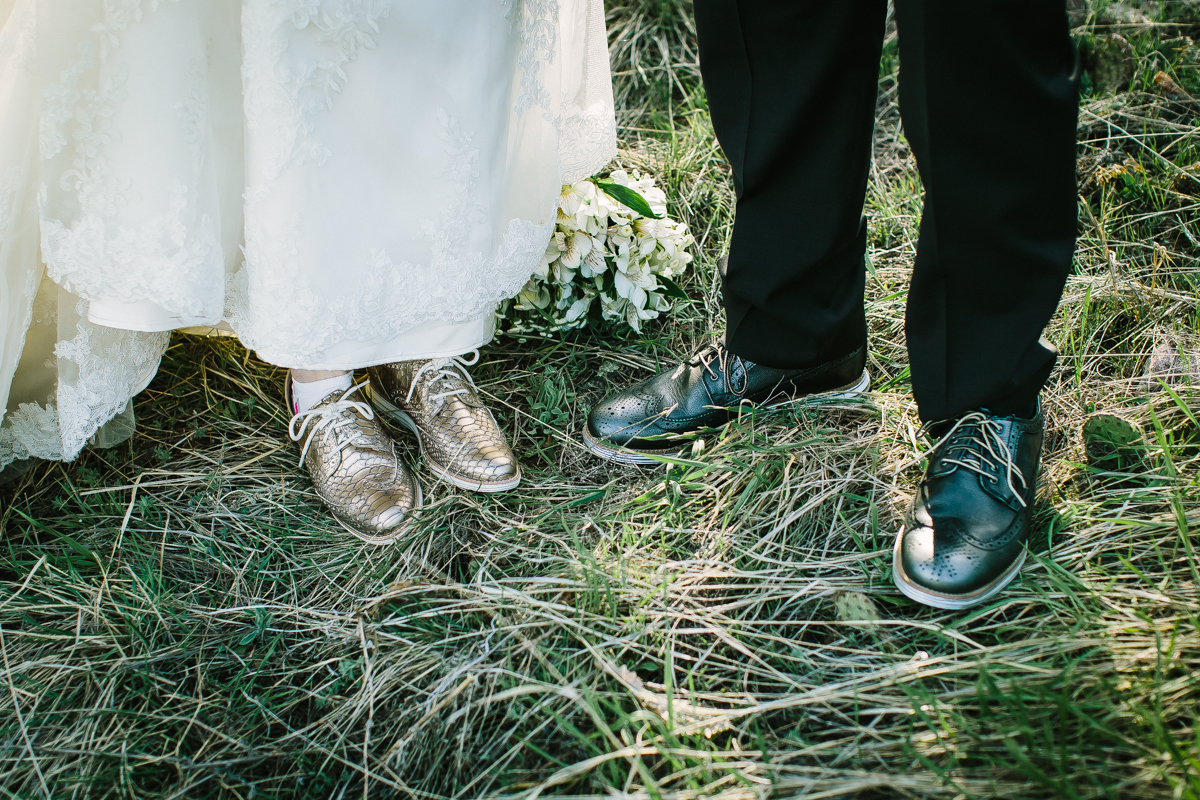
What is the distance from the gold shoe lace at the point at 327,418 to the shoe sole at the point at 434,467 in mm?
96

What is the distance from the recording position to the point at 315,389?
1289mm

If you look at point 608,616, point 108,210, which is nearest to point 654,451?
point 608,616

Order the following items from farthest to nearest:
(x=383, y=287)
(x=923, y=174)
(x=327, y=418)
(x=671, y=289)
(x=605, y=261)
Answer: (x=671, y=289)
(x=605, y=261)
(x=327, y=418)
(x=383, y=287)
(x=923, y=174)

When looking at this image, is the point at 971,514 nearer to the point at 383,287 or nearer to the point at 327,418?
the point at 383,287

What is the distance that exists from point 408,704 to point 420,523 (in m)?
0.34

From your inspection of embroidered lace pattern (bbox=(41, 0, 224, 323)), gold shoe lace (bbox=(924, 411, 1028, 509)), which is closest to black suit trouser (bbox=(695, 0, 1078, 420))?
gold shoe lace (bbox=(924, 411, 1028, 509))

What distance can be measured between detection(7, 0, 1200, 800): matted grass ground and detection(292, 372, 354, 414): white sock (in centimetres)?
15

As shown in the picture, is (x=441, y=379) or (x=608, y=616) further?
(x=441, y=379)

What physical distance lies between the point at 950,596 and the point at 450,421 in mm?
923

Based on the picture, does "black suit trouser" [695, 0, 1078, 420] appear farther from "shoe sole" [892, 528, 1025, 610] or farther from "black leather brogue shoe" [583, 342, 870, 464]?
"shoe sole" [892, 528, 1025, 610]

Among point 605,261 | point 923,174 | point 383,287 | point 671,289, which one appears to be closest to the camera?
point 923,174

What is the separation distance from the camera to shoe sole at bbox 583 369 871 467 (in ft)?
4.26

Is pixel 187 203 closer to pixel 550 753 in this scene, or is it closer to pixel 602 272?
pixel 602 272

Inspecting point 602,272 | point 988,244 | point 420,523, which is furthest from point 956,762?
point 602,272
